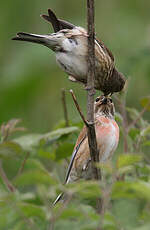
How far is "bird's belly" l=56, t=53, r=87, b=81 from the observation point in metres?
4.99

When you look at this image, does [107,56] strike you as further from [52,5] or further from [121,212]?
[52,5]

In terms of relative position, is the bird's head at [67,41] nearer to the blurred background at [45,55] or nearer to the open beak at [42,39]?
the open beak at [42,39]

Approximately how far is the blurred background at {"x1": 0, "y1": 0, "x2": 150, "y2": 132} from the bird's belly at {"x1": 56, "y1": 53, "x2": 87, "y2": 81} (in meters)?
2.92

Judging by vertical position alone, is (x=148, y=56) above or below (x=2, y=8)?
below

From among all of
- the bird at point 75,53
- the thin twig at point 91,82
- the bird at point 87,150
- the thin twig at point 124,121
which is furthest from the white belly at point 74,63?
the thin twig at point 91,82

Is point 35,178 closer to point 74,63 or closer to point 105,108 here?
point 74,63

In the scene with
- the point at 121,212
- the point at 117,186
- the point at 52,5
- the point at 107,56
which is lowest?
the point at 121,212

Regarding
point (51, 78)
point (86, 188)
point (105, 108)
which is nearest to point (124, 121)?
point (86, 188)

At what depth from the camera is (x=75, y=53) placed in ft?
16.5

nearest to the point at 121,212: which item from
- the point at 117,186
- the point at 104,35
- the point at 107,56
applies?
the point at 117,186

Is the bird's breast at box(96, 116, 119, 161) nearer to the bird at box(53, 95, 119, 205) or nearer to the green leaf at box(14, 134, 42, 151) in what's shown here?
the bird at box(53, 95, 119, 205)

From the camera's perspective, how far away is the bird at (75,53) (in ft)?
16.3

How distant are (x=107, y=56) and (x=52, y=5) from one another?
4.22m

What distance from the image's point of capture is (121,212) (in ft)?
9.23
